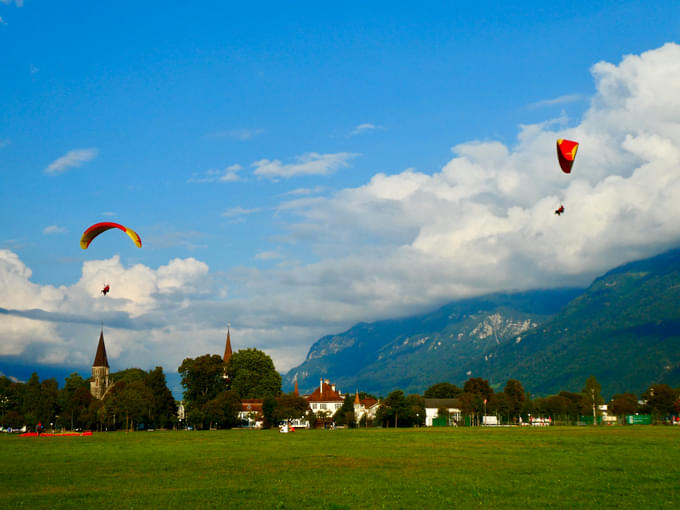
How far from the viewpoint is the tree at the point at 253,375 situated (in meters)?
151

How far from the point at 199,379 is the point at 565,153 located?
342ft

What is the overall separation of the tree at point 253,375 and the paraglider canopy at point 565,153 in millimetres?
114458

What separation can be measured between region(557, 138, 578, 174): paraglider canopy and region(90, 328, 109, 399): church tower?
171600mm

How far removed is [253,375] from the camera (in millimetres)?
152250

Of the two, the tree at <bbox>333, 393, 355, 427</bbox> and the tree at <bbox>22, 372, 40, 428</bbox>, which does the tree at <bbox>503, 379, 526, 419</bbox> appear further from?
the tree at <bbox>22, 372, 40, 428</bbox>

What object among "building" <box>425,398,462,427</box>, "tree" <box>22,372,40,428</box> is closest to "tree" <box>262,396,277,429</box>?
"tree" <box>22,372,40,428</box>

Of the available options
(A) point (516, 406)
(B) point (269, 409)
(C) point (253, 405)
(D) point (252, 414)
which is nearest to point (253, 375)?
(D) point (252, 414)

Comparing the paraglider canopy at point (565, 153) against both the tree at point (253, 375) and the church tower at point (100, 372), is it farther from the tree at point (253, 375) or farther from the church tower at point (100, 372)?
the church tower at point (100, 372)

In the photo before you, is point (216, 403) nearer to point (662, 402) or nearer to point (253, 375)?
point (253, 375)

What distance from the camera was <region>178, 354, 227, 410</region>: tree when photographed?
5231 inches

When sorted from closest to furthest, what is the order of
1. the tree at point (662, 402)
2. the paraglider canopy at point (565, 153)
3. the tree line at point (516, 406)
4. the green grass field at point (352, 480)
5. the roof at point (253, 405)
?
the green grass field at point (352, 480) < the paraglider canopy at point (565, 153) < the tree line at point (516, 406) < the tree at point (662, 402) < the roof at point (253, 405)

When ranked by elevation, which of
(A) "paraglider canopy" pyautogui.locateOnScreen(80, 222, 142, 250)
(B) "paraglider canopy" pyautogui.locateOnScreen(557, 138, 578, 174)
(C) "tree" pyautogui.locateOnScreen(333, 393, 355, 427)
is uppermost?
(B) "paraglider canopy" pyautogui.locateOnScreen(557, 138, 578, 174)

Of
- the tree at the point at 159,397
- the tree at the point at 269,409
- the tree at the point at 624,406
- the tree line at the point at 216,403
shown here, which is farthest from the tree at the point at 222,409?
the tree at the point at 624,406

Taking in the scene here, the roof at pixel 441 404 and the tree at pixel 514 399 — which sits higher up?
the tree at pixel 514 399
